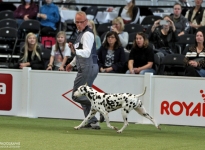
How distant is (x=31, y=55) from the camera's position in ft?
44.4

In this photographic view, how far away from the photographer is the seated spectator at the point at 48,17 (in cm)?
1600

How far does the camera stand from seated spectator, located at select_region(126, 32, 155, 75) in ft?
41.1

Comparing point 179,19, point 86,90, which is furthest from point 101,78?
point 179,19

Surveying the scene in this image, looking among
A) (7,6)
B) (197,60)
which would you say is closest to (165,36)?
(197,60)

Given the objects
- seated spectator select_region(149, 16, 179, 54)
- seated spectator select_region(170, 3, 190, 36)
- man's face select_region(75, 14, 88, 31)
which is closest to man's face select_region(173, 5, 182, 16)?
seated spectator select_region(170, 3, 190, 36)

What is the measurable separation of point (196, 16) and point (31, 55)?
3.96 m

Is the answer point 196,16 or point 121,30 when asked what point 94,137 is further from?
point 196,16

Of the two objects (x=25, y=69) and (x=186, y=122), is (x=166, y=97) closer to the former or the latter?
(x=186, y=122)

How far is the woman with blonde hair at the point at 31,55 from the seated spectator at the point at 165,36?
2.51 metres

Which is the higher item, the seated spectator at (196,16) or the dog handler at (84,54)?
the seated spectator at (196,16)

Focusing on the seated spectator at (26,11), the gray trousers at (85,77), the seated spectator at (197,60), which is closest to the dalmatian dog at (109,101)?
the gray trousers at (85,77)

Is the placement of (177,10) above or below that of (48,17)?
above

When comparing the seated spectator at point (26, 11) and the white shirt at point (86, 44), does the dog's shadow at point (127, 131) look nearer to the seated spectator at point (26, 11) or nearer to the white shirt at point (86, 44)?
the white shirt at point (86, 44)

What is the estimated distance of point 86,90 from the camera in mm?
9805
